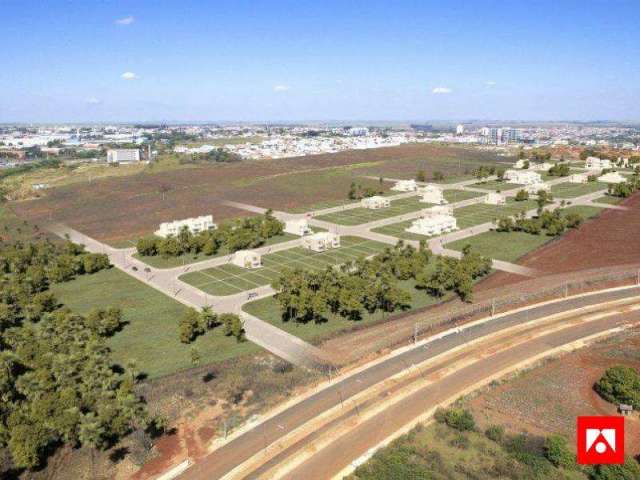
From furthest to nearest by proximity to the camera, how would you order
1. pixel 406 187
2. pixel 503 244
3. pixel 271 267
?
pixel 406 187 < pixel 503 244 < pixel 271 267

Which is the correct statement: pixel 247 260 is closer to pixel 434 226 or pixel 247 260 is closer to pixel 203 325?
pixel 203 325

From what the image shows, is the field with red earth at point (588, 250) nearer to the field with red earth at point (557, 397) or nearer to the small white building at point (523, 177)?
the field with red earth at point (557, 397)

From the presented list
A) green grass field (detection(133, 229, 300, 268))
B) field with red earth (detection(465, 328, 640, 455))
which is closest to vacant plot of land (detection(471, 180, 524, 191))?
green grass field (detection(133, 229, 300, 268))

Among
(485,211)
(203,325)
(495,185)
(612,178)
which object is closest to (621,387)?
(203,325)

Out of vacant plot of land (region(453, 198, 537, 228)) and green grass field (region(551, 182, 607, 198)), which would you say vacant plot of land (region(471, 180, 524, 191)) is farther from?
vacant plot of land (region(453, 198, 537, 228))

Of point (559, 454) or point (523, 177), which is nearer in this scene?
point (559, 454)
